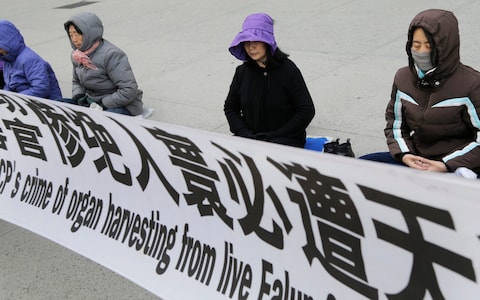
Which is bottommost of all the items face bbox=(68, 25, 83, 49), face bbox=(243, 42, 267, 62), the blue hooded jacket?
the blue hooded jacket

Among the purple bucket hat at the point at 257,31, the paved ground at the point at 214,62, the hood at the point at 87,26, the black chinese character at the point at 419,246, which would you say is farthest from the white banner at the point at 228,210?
the hood at the point at 87,26

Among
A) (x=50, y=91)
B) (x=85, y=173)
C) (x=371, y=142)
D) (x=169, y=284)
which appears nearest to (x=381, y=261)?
(x=169, y=284)

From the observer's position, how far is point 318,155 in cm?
177

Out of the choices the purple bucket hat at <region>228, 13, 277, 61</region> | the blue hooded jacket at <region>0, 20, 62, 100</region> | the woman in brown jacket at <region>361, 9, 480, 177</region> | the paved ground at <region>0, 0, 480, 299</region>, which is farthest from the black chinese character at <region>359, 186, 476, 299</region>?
the blue hooded jacket at <region>0, 20, 62, 100</region>

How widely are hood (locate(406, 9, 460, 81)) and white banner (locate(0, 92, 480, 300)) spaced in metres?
1.13

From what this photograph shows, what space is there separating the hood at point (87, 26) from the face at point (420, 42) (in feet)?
8.96

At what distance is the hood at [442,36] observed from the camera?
2514 millimetres

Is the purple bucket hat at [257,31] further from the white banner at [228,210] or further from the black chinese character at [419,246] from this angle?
the black chinese character at [419,246]

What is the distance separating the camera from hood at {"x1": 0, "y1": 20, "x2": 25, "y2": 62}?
4.57 meters

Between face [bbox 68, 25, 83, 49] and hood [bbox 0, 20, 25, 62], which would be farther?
hood [bbox 0, 20, 25, 62]

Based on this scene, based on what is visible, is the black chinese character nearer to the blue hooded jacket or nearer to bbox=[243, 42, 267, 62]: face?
bbox=[243, 42, 267, 62]: face

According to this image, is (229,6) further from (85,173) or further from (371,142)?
(85,173)

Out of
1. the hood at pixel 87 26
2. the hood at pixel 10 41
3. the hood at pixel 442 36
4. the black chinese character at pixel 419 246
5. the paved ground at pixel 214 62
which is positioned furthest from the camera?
the hood at pixel 10 41

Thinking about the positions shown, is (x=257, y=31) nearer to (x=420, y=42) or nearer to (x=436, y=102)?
(x=420, y=42)
